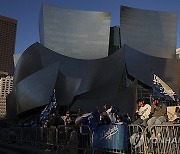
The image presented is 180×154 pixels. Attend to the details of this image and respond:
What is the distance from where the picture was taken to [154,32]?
3962 centimetres

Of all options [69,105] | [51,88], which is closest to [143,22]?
[69,105]

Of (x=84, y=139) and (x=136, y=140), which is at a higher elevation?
(x=136, y=140)

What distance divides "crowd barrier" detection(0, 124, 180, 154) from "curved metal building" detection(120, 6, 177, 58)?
96.9ft

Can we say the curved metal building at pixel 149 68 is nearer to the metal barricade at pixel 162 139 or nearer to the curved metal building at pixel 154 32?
the curved metal building at pixel 154 32

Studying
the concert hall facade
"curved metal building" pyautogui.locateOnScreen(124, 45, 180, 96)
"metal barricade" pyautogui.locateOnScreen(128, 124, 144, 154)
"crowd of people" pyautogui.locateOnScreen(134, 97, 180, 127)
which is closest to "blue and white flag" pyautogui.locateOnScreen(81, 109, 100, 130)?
"crowd of people" pyautogui.locateOnScreen(134, 97, 180, 127)

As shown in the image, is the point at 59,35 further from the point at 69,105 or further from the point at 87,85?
the point at 69,105

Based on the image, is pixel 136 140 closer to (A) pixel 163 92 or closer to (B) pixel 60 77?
(A) pixel 163 92

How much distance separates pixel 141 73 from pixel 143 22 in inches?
396

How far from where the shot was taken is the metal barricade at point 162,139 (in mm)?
5035

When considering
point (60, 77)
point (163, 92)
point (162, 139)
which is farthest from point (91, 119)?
point (60, 77)

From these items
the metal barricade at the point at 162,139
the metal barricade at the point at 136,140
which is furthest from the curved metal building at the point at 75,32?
the metal barricade at the point at 162,139

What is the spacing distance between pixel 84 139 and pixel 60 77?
684 inches

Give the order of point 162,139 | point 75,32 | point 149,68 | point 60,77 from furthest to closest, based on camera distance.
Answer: point 75,32 → point 149,68 → point 60,77 → point 162,139

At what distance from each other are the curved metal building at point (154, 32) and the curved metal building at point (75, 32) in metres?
3.94
